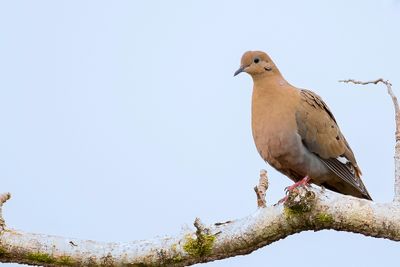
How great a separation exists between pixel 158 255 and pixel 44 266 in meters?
0.54

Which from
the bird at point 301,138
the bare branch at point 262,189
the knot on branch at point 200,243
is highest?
the bird at point 301,138

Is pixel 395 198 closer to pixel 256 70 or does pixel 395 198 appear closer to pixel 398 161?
pixel 398 161

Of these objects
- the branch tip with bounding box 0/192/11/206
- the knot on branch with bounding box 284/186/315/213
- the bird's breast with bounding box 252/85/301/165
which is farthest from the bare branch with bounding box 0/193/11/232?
the bird's breast with bounding box 252/85/301/165

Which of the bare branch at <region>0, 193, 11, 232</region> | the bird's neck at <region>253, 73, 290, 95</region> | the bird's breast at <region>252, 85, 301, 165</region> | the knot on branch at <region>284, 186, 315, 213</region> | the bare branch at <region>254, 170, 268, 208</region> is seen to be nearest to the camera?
the knot on branch at <region>284, 186, 315, 213</region>

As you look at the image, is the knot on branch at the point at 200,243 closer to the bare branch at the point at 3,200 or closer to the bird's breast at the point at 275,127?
the bare branch at the point at 3,200

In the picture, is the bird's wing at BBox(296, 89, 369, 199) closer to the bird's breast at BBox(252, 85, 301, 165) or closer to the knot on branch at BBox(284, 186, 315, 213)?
the bird's breast at BBox(252, 85, 301, 165)

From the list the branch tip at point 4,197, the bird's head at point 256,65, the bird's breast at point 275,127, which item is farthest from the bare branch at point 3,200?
the bird's head at point 256,65

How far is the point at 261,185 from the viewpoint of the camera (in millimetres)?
3752

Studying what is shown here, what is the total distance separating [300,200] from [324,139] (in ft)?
5.75

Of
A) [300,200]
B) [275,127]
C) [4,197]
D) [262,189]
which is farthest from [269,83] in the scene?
[4,197]

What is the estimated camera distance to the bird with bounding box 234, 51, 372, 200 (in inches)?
198

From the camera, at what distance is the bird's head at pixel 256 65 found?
17.5 feet

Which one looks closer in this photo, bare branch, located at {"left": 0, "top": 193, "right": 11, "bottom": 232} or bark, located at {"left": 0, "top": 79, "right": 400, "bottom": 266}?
bark, located at {"left": 0, "top": 79, "right": 400, "bottom": 266}

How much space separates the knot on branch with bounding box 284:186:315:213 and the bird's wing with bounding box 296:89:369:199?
1614mm
